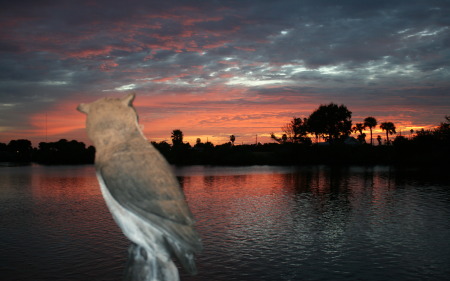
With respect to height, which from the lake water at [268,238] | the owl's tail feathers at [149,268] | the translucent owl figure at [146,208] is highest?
the translucent owl figure at [146,208]

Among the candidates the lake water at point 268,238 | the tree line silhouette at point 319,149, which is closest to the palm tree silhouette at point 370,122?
the tree line silhouette at point 319,149

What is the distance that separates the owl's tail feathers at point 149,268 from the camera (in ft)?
8.46

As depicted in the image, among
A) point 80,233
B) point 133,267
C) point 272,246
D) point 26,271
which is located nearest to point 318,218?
point 272,246

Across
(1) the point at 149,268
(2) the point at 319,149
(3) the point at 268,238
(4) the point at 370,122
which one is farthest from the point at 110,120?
(4) the point at 370,122

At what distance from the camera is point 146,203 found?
2479mm

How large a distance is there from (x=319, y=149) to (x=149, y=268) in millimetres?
74371

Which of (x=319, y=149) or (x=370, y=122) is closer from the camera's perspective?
(x=319, y=149)

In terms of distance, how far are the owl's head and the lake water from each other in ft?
25.2

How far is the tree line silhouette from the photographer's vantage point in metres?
62.8

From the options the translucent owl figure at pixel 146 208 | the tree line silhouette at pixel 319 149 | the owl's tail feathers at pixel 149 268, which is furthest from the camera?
the tree line silhouette at pixel 319 149

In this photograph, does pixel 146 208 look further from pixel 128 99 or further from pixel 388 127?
pixel 388 127

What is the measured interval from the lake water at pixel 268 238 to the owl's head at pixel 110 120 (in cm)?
769

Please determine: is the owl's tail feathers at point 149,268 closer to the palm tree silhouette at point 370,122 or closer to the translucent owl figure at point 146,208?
the translucent owl figure at point 146,208

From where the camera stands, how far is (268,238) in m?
13.5
